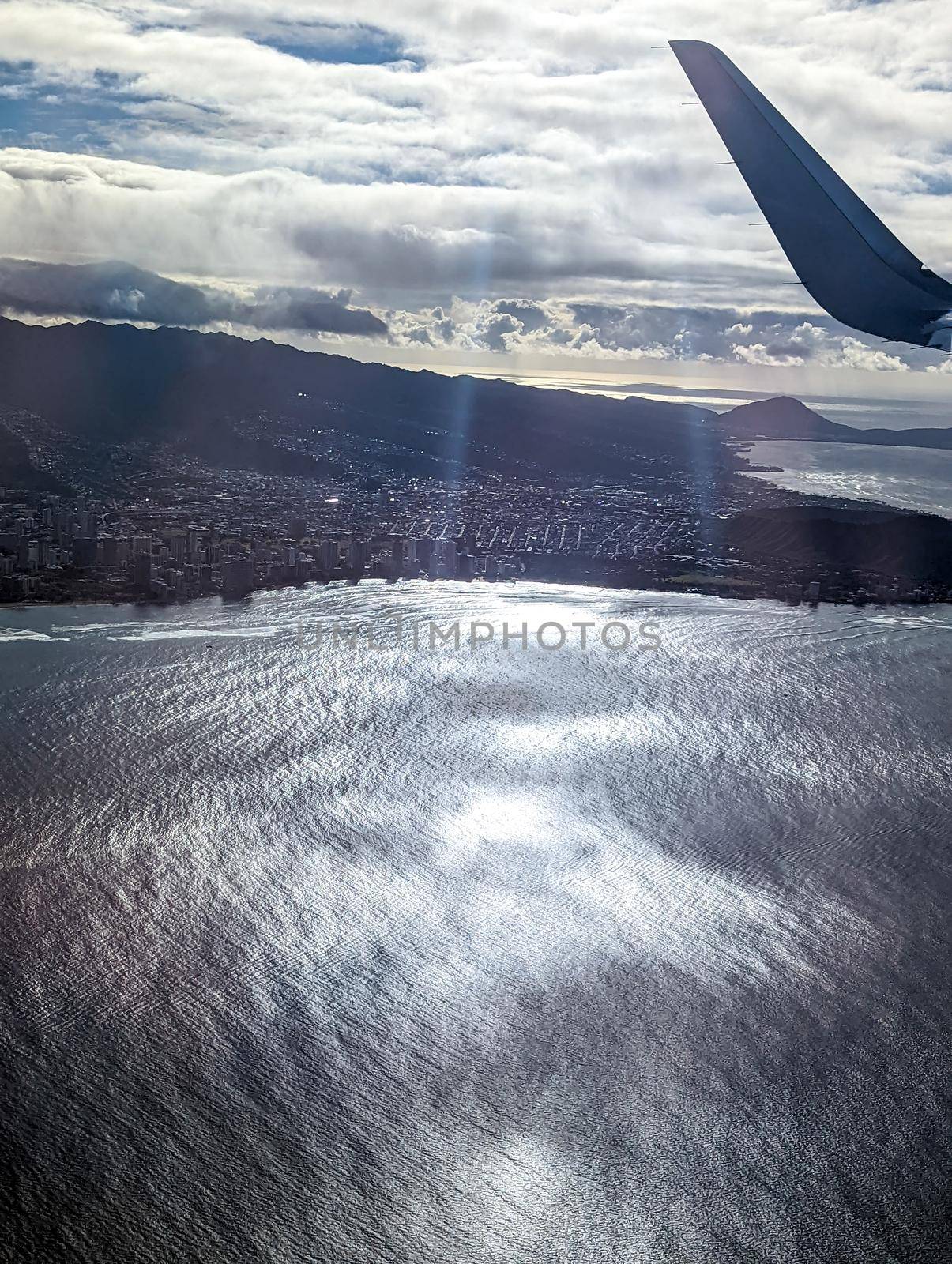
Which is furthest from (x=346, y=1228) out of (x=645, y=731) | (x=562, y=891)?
(x=645, y=731)

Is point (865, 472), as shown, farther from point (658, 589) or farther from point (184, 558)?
point (184, 558)

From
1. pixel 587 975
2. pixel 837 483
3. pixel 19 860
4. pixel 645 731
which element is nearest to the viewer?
pixel 587 975

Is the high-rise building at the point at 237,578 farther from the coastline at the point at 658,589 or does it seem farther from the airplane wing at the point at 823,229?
the airplane wing at the point at 823,229

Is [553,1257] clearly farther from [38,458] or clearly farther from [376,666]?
[38,458]

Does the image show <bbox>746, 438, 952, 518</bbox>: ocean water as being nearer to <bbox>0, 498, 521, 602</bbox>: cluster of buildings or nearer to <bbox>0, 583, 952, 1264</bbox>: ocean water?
<bbox>0, 498, 521, 602</bbox>: cluster of buildings

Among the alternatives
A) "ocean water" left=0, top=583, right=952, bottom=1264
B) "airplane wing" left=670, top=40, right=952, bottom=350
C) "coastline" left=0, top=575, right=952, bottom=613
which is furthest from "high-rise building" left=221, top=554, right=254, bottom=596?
"airplane wing" left=670, top=40, right=952, bottom=350

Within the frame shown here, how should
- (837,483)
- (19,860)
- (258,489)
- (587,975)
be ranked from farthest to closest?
(837,483)
(258,489)
(19,860)
(587,975)
